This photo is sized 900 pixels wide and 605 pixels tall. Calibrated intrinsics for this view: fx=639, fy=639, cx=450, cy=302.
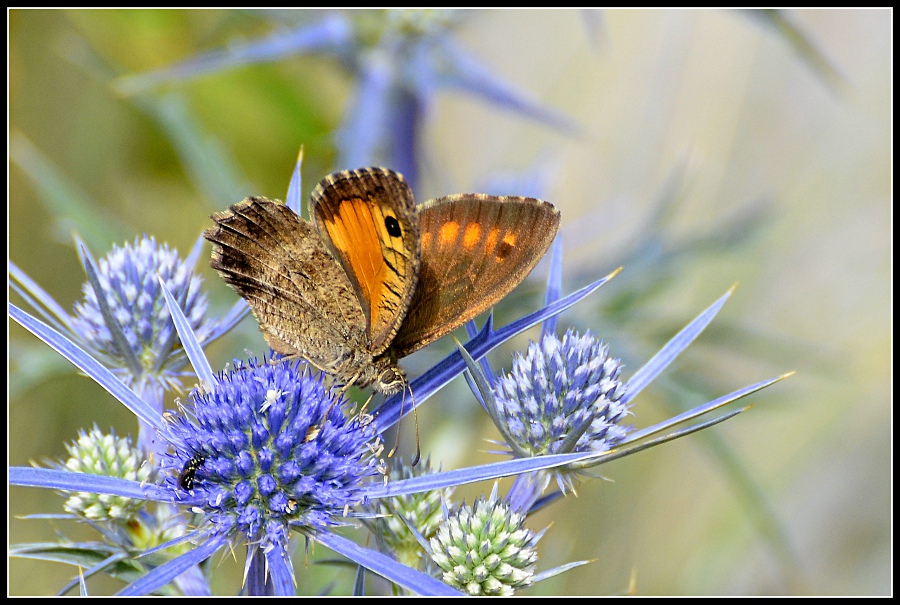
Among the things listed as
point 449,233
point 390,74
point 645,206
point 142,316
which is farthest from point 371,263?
point 645,206

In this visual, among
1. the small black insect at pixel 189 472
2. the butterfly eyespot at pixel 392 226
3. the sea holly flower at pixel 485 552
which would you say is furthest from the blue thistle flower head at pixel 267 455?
the butterfly eyespot at pixel 392 226

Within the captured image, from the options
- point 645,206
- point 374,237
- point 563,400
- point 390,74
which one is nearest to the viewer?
point 563,400

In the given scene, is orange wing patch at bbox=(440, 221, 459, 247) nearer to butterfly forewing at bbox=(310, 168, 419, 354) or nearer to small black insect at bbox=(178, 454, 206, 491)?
butterfly forewing at bbox=(310, 168, 419, 354)

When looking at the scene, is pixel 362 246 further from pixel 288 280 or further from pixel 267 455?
pixel 267 455

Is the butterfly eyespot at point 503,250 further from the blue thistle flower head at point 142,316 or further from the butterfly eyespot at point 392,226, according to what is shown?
the blue thistle flower head at point 142,316

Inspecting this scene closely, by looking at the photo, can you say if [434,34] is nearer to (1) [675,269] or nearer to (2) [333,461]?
(1) [675,269]

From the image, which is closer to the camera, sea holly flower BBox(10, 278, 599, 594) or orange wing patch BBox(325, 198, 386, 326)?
sea holly flower BBox(10, 278, 599, 594)

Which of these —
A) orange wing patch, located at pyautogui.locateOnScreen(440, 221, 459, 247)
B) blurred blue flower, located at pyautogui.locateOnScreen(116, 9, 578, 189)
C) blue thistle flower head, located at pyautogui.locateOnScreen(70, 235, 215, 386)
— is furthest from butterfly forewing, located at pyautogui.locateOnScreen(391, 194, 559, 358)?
blurred blue flower, located at pyautogui.locateOnScreen(116, 9, 578, 189)
